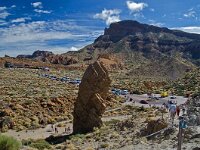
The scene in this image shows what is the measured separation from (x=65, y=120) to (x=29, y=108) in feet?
19.6

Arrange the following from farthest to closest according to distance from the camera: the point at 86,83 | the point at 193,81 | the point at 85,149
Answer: the point at 193,81, the point at 86,83, the point at 85,149

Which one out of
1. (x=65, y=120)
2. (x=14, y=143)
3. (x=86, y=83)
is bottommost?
(x=65, y=120)

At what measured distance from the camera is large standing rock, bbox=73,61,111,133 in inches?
1312

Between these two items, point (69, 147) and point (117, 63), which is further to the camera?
point (117, 63)

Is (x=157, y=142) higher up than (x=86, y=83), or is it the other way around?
(x=86, y=83)

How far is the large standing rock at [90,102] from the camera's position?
33312 millimetres

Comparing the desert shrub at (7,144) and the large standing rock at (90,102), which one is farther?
the large standing rock at (90,102)

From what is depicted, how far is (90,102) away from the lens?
110 feet

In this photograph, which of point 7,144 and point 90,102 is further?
point 90,102

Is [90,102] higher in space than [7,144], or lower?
higher

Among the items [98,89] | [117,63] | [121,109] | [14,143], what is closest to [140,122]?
[98,89]

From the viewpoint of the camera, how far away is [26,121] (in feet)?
148

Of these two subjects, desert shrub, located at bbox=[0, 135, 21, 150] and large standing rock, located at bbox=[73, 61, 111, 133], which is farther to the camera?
large standing rock, located at bbox=[73, 61, 111, 133]

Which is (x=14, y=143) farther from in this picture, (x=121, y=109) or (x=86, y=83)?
Answer: (x=121, y=109)
